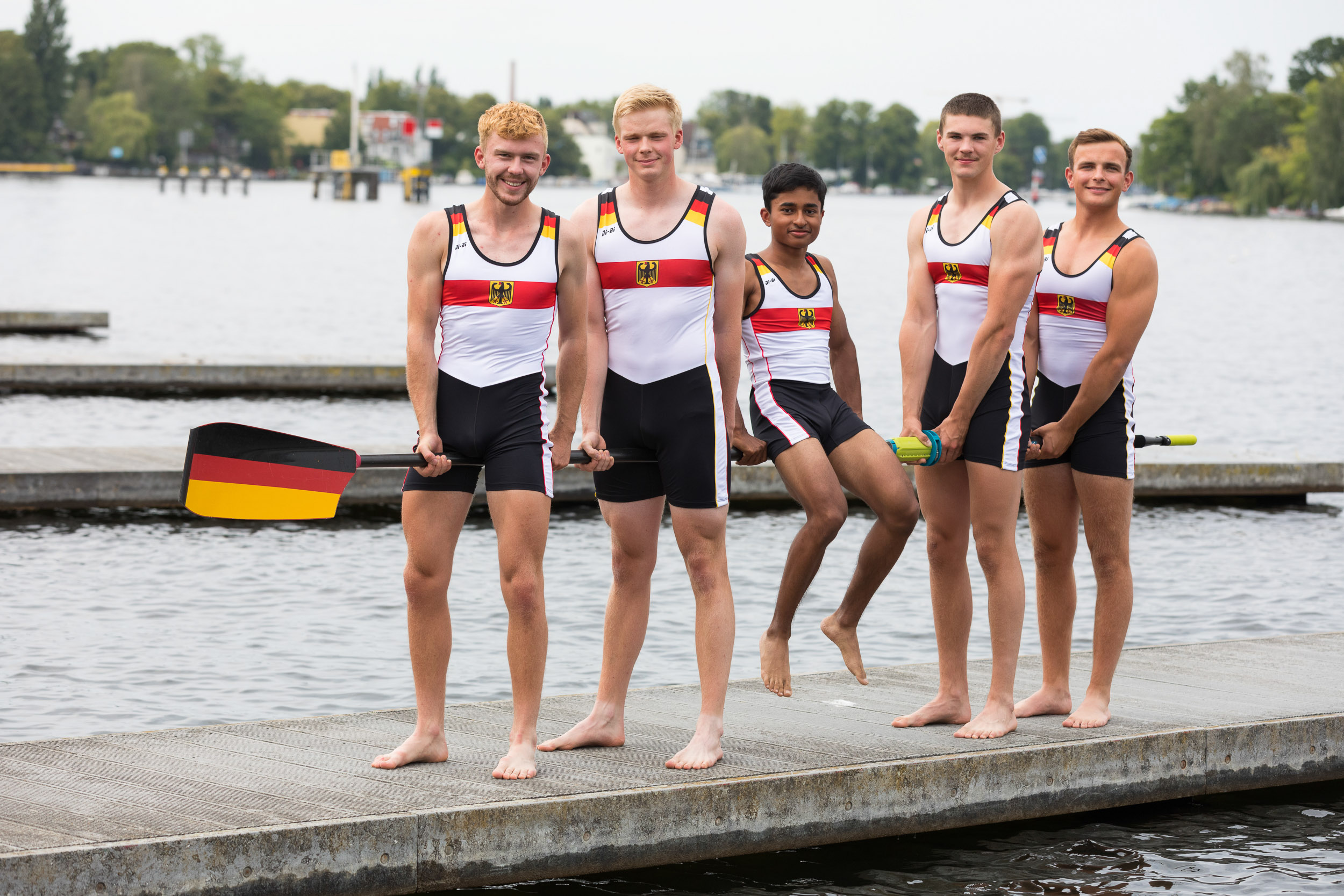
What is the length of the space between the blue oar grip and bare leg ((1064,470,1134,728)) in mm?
687

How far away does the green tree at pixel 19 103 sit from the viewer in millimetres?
191375

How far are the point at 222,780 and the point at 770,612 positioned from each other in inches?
254

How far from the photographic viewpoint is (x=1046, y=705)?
7.07 m

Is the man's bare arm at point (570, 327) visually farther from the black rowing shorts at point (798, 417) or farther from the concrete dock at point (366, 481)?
the concrete dock at point (366, 481)

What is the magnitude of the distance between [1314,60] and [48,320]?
16535 cm

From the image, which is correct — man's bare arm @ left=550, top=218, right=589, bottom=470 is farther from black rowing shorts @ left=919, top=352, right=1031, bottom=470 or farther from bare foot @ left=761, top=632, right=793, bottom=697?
black rowing shorts @ left=919, top=352, right=1031, bottom=470

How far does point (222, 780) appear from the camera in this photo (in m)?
5.85

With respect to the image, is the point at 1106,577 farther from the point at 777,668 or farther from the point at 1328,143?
the point at 1328,143

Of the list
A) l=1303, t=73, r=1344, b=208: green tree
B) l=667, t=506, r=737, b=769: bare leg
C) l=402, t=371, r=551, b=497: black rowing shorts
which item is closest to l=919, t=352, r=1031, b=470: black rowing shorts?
l=667, t=506, r=737, b=769: bare leg

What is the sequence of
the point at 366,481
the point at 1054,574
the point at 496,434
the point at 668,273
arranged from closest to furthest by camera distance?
1. the point at 496,434
2. the point at 668,273
3. the point at 1054,574
4. the point at 366,481

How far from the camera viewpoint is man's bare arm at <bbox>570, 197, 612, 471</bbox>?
598 centimetres

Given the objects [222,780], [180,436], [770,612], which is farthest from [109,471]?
[222,780]

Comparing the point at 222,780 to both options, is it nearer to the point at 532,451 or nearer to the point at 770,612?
the point at 532,451

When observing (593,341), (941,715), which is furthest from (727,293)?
(941,715)
